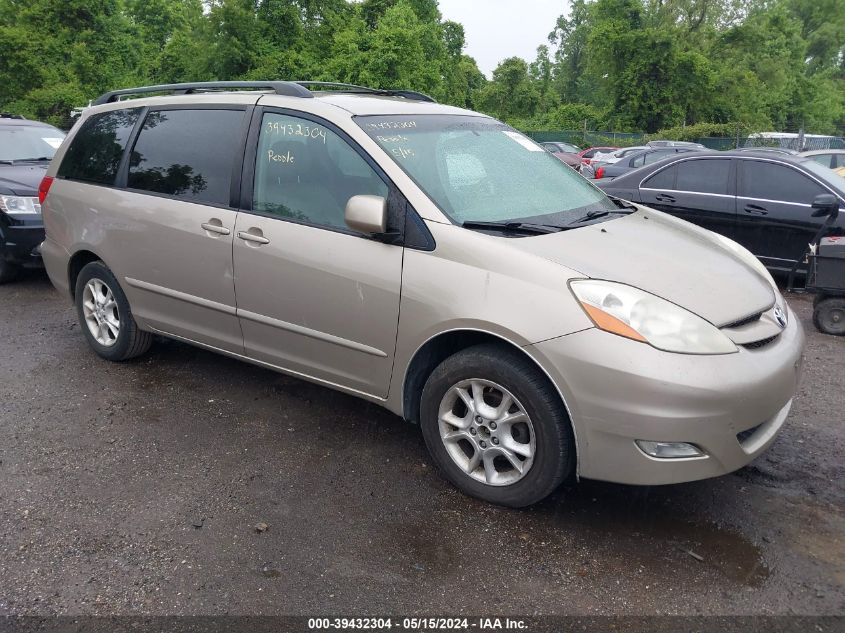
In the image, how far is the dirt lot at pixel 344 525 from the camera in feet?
9.21

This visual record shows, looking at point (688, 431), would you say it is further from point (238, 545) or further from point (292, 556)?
point (238, 545)

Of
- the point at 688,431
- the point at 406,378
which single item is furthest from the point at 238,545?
the point at 688,431

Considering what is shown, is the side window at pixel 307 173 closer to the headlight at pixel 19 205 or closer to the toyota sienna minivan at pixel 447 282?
the toyota sienna minivan at pixel 447 282

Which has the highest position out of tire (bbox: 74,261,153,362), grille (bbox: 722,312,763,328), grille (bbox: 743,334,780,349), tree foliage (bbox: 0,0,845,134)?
tree foliage (bbox: 0,0,845,134)

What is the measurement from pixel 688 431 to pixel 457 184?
1.66m

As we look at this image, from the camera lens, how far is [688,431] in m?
2.92

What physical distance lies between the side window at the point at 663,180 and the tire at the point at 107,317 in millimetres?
5912

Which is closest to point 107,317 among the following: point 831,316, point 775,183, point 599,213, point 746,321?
point 599,213

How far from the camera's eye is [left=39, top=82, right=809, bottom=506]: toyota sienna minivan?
3000 mm

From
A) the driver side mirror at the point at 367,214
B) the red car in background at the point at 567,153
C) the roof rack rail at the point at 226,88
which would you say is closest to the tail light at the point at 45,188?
the roof rack rail at the point at 226,88

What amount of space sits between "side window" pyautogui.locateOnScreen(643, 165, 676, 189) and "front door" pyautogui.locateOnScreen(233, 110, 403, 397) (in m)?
5.65

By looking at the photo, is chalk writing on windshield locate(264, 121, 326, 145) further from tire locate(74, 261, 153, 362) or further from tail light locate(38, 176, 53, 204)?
tail light locate(38, 176, 53, 204)

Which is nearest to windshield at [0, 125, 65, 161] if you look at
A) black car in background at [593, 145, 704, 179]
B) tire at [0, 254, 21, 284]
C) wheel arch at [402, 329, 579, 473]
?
Result: tire at [0, 254, 21, 284]

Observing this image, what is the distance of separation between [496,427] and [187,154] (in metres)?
2.61
